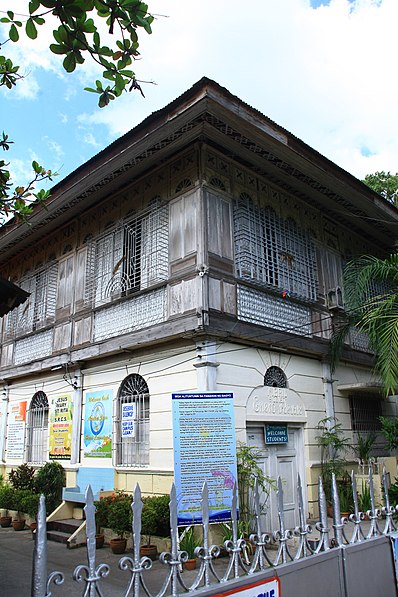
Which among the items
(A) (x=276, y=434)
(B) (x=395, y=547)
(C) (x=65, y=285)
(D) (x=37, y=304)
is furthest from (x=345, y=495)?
(D) (x=37, y=304)

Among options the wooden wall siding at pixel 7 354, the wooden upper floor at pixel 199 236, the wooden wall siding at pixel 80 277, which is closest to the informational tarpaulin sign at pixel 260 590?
the wooden upper floor at pixel 199 236

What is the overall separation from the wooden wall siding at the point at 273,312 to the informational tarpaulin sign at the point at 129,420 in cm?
263

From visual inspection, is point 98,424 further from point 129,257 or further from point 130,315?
point 129,257

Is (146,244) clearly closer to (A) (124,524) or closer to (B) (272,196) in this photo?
(B) (272,196)

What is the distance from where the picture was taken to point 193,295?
8453 mm

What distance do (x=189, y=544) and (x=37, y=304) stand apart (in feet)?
25.8

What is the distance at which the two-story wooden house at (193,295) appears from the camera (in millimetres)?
8570

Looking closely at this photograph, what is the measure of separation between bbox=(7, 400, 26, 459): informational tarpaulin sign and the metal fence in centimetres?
969

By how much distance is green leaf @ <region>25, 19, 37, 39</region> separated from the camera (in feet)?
10.1

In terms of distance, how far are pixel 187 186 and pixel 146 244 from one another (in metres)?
1.40

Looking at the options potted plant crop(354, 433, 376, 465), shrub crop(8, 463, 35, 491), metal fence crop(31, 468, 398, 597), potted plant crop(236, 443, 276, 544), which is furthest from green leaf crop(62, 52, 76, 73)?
shrub crop(8, 463, 35, 491)

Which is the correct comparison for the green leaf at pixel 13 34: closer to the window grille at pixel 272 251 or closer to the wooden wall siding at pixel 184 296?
the wooden wall siding at pixel 184 296

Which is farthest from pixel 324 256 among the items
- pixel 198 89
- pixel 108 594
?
pixel 108 594

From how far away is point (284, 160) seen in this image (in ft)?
31.5
